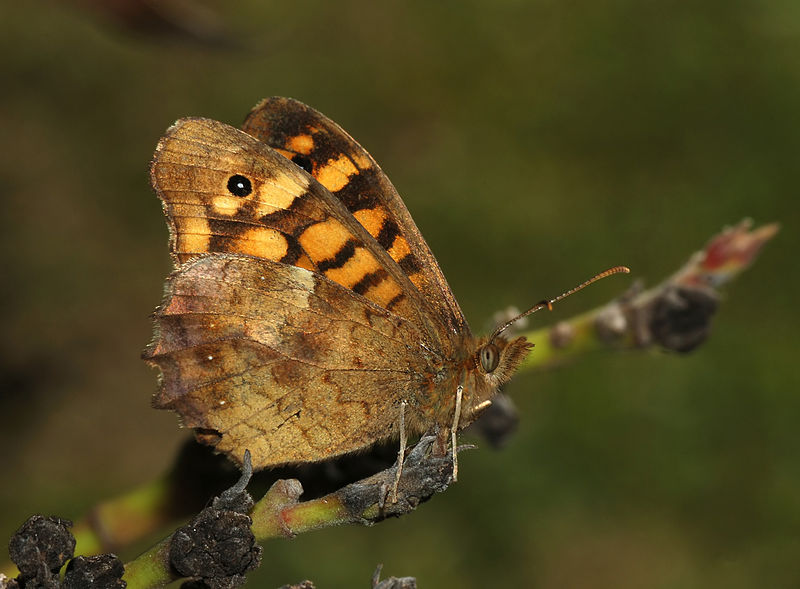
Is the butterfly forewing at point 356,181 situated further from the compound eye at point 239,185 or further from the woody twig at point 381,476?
the woody twig at point 381,476

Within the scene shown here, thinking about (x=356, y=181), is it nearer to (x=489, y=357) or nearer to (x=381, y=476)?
(x=489, y=357)

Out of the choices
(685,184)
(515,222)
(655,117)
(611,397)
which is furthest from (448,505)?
(655,117)

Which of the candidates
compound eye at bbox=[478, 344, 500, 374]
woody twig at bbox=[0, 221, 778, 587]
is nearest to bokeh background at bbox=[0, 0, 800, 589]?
woody twig at bbox=[0, 221, 778, 587]

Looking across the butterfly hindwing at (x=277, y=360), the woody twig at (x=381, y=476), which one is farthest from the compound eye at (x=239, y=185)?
the woody twig at (x=381, y=476)

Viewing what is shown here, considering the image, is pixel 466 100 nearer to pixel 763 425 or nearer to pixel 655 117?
pixel 655 117

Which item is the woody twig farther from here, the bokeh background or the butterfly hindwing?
the bokeh background

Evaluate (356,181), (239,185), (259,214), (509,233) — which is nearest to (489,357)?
(356,181)
